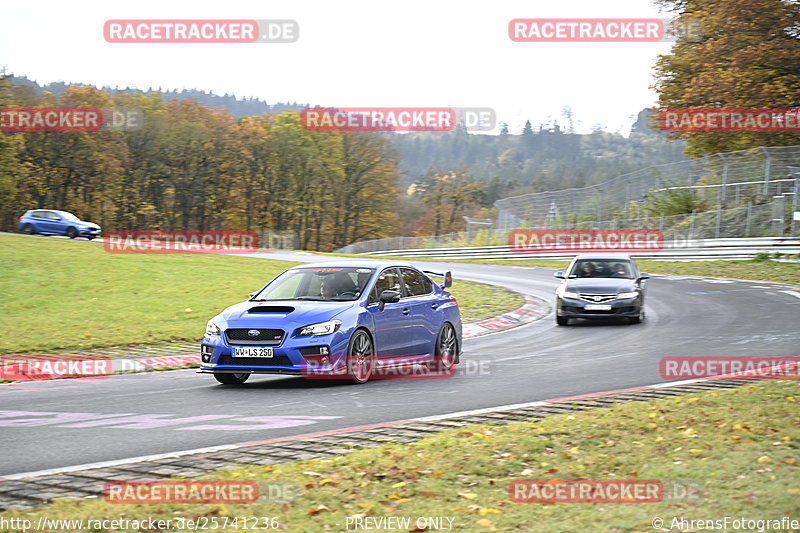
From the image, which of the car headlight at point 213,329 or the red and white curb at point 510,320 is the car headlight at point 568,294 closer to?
the red and white curb at point 510,320

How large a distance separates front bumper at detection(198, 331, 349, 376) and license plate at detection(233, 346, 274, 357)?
4 cm

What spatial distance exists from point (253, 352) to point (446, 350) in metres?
3.56

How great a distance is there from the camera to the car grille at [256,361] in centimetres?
1173

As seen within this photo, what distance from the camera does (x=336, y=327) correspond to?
1194 cm

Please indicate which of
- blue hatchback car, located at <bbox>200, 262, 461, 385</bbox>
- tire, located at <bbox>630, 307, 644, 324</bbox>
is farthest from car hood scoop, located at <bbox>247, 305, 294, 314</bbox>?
tire, located at <bbox>630, 307, 644, 324</bbox>

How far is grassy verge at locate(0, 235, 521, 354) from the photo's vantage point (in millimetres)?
17406

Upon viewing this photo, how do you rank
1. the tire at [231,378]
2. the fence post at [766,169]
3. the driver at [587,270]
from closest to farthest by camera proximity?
the tire at [231,378]
the driver at [587,270]
the fence post at [766,169]

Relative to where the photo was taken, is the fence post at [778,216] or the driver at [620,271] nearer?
the driver at [620,271]

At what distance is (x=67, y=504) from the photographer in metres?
5.82

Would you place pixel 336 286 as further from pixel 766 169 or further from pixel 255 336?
pixel 766 169

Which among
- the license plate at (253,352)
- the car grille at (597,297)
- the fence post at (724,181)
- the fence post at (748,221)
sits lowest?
the license plate at (253,352)

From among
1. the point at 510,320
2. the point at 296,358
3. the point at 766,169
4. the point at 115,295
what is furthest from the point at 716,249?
the point at 296,358

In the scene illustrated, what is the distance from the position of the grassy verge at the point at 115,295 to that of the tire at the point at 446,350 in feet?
18.1

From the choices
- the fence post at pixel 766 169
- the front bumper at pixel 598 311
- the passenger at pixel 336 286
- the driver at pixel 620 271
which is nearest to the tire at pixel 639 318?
the front bumper at pixel 598 311
